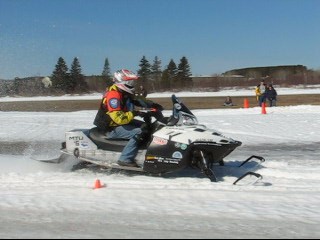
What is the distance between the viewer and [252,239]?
168 inches

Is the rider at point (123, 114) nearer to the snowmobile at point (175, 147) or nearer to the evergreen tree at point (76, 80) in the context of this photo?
the snowmobile at point (175, 147)

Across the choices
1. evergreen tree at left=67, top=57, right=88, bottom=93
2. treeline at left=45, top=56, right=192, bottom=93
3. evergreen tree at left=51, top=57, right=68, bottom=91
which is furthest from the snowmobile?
evergreen tree at left=67, top=57, right=88, bottom=93

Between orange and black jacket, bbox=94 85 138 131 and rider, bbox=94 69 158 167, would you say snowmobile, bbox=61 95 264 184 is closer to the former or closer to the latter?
rider, bbox=94 69 158 167

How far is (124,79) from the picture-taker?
698cm

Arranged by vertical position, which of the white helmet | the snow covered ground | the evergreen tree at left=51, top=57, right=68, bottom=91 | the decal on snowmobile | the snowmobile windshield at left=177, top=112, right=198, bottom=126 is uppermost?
the evergreen tree at left=51, top=57, right=68, bottom=91

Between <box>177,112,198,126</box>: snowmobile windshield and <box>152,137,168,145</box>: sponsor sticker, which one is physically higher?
<box>177,112,198,126</box>: snowmobile windshield

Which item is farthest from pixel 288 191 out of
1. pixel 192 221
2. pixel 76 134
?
pixel 76 134

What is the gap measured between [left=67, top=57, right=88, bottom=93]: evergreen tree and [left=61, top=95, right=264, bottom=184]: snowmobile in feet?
151

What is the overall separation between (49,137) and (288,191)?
8314 millimetres

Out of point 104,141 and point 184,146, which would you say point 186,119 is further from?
point 104,141

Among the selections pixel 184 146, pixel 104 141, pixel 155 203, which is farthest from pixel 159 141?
pixel 155 203

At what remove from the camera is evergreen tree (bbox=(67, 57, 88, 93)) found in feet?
178

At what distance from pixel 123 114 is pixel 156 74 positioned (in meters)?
78.1

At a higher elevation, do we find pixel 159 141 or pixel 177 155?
pixel 159 141
